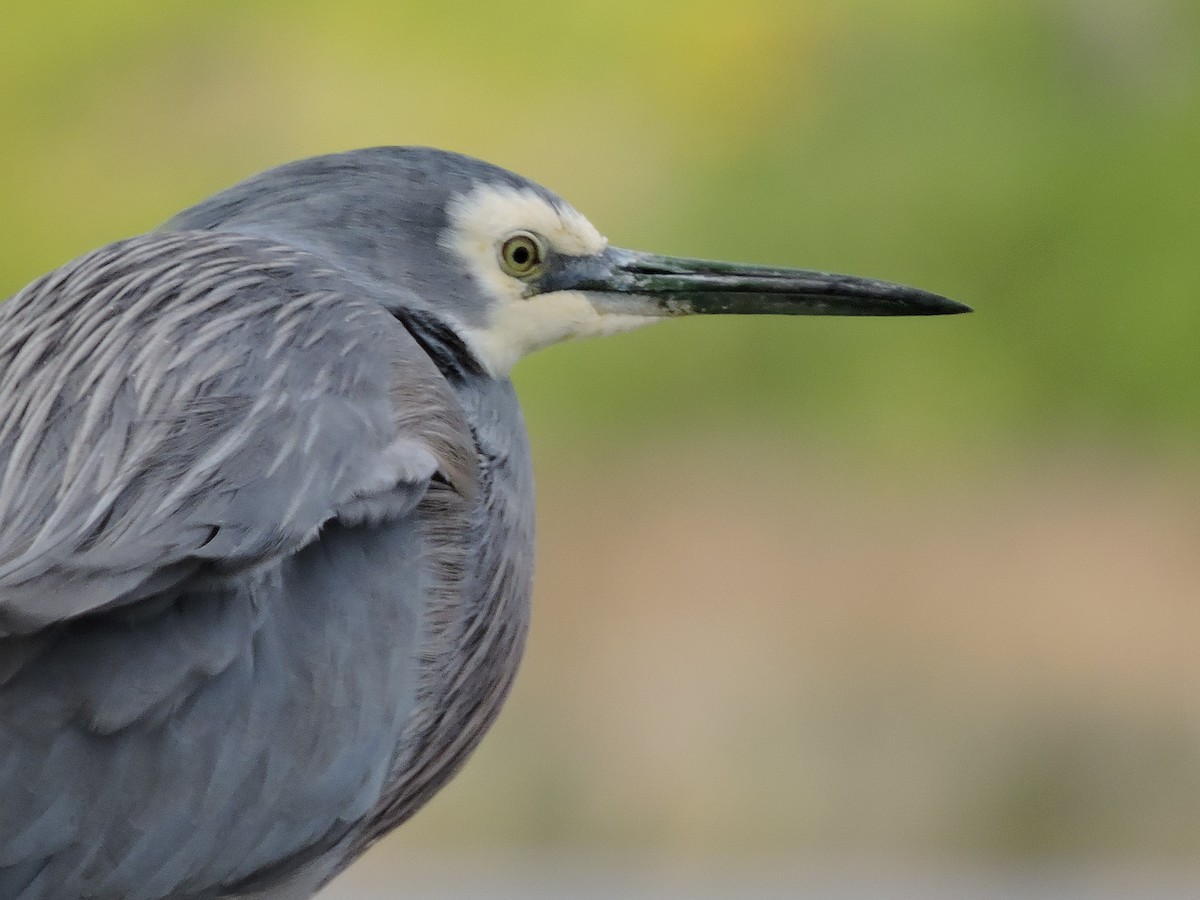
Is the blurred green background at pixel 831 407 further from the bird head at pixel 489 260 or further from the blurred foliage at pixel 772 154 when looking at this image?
the bird head at pixel 489 260

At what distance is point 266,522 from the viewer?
0.69 metres

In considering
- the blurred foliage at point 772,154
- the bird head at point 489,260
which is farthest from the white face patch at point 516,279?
the blurred foliage at point 772,154

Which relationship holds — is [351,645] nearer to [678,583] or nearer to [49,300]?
[49,300]

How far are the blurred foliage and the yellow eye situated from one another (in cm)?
124

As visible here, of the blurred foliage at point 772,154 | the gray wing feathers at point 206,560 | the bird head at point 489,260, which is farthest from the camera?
the blurred foliage at point 772,154

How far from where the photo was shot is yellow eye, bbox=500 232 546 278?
919 millimetres

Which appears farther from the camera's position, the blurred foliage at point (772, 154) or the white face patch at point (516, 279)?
the blurred foliage at point (772, 154)

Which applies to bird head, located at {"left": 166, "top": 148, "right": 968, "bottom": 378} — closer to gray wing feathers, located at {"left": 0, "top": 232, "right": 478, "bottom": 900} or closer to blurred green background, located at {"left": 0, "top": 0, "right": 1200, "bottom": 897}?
gray wing feathers, located at {"left": 0, "top": 232, "right": 478, "bottom": 900}

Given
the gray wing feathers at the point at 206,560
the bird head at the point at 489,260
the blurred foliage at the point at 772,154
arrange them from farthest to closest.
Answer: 1. the blurred foliage at the point at 772,154
2. the bird head at the point at 489,260
3. the gray wing feathers at the point at 206,560

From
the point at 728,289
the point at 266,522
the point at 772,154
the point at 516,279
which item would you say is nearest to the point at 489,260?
the point at 516,279

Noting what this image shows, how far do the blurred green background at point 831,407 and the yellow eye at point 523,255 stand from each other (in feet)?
4.24

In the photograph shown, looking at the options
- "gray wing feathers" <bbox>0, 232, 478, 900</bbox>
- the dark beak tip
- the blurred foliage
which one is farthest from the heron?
the blurred foliage

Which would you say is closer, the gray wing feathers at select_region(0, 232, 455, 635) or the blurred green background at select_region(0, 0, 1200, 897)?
the gray wing feathers at select_region(0, 232, 455, 635)

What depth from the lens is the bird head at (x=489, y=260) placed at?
0.87m
